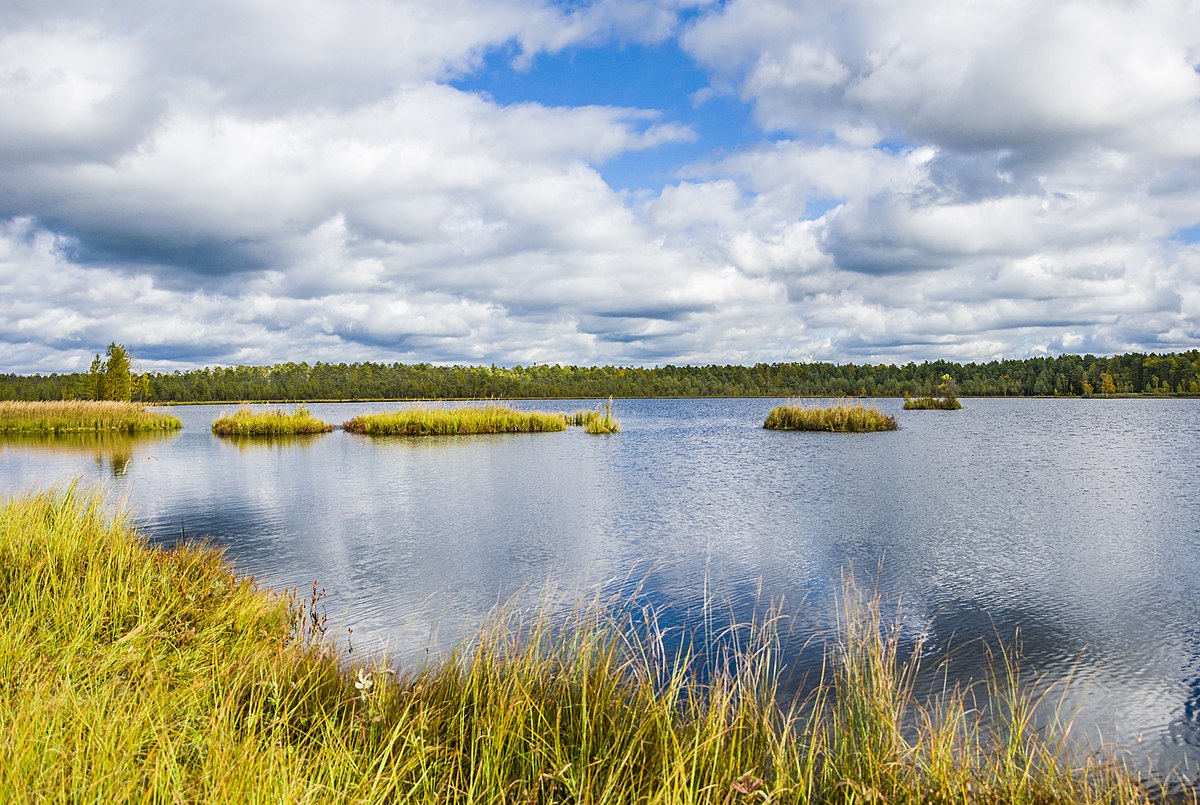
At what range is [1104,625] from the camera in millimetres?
7648

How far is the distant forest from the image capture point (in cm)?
10900

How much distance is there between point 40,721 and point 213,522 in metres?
11.4

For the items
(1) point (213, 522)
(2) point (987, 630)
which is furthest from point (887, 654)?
(1) point (213, 522)

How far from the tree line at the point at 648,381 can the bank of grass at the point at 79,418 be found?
58.9 m

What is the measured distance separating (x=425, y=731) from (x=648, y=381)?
469ft

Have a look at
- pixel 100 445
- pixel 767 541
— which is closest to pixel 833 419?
pixel 767 541

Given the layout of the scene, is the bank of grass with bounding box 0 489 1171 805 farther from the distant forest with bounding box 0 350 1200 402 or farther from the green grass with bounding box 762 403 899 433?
the distant forest with bounding box 0 350 1200 402

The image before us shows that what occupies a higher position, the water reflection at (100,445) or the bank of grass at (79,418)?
the bank of grass at (79,418)

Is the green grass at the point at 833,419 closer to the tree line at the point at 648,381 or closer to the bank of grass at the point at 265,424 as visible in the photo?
the bank of grass at the point at 265,424

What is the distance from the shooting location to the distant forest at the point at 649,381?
10900 centimetres

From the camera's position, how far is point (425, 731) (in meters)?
4.14

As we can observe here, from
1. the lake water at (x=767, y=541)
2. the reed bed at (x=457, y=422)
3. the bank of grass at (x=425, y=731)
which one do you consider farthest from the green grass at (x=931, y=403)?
the bank of grass at (x=425, y=731)

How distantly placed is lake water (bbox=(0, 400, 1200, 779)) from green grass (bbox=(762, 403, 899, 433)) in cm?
1037

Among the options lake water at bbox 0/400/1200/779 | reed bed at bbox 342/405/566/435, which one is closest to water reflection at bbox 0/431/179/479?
lake water at bbox 0/400/1200/779
